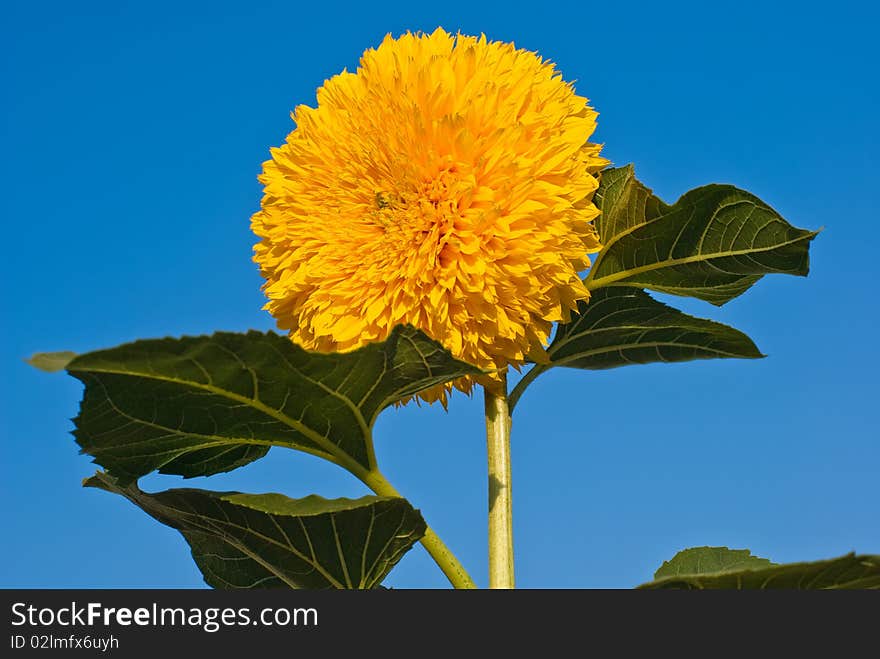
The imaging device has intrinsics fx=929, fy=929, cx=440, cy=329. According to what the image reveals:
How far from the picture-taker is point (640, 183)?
179 centimetres

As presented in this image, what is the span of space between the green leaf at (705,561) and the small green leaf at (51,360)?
1.33m

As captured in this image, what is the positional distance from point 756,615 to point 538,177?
79cm

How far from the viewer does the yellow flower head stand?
5.16 ft

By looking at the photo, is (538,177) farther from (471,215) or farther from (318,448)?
(318,448)

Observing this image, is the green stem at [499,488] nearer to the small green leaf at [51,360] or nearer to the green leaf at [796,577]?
the green leaf at [796,577]

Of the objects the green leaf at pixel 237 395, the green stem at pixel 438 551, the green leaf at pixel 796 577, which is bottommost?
the green leaf at pixel 796 577

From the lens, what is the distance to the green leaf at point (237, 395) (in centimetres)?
142

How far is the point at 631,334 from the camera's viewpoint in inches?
75.0

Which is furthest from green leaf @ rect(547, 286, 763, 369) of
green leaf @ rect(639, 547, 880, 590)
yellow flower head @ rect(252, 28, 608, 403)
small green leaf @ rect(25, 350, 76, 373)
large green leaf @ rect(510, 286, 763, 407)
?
small green leaf @ rect(25, 350, 76, 373)

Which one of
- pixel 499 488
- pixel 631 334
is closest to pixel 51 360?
pixel 499 488

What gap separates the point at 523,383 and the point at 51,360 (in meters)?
0.87

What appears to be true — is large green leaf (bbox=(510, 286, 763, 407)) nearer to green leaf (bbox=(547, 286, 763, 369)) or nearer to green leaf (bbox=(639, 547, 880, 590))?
green leaf (bbox=(547, 286, 763, 369))

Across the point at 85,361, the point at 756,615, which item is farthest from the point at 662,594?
the point at 85,361

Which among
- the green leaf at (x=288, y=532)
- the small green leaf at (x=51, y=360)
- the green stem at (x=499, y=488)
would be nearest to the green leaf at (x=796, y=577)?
the green stem at (x=499, y=488)
